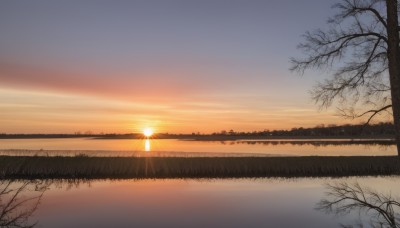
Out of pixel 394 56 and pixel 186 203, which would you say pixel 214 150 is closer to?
pixel 186 203

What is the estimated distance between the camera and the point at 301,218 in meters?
15.5

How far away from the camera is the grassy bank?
28203 millimetres

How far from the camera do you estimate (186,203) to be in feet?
62.4

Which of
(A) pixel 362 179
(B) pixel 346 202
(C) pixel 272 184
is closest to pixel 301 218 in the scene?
(B) pixel 346 202

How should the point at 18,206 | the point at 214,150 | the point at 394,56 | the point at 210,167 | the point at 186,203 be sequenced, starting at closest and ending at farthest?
the point at 394,56, the point at 18,206, the point at 186,203, the point at 210,167, the point at 214,150

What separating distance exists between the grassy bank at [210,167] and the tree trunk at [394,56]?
67.3ft

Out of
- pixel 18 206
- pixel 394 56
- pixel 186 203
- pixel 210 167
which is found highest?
pixel 394 56

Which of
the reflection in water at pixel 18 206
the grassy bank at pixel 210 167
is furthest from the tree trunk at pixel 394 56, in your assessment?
the grassy bank at pixel 210 167

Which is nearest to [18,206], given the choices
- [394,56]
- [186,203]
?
[186,203]

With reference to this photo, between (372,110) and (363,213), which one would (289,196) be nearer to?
(363,213)

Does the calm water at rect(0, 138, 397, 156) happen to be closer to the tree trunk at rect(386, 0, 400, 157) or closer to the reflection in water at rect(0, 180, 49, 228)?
the reflection in water at rect(0, 180, 49, 228)

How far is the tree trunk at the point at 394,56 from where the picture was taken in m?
8.62

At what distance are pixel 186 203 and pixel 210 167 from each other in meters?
10.1

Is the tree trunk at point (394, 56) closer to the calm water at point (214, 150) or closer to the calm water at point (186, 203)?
the calm water at point (186, 203)
